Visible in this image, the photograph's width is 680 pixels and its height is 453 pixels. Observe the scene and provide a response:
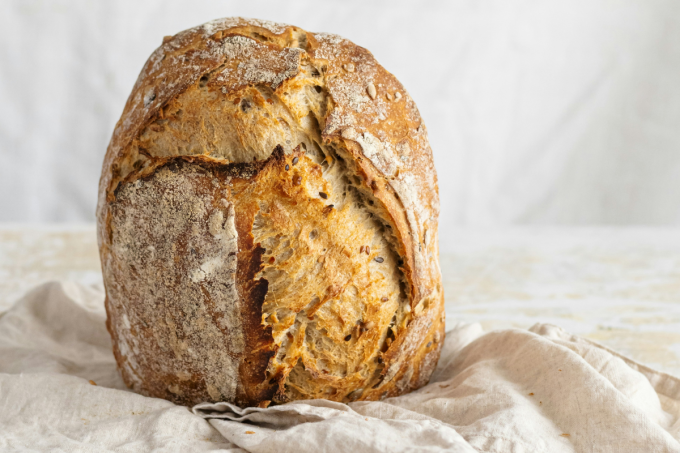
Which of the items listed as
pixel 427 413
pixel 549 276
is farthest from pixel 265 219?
pixel 549 276

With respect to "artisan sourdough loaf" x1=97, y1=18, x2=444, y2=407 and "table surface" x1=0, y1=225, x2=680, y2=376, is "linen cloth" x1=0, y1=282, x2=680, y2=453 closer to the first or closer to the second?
"artisan sourdough loaf" x1=97, y1=18, x2=444, y2=407

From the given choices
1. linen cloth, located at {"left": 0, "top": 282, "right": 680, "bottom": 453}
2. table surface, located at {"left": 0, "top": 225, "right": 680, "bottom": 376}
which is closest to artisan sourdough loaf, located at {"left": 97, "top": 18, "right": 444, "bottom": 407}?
linen cloth, located at {"left": 0, "top": 282, "right": 680, "bottom": 453}

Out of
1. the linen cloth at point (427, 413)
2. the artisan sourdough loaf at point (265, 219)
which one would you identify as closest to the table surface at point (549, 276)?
the linen cloth at point (427, 413)

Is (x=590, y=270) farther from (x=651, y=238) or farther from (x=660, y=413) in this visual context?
(x=660, y=413)

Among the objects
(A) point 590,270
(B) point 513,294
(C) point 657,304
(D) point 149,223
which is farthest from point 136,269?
(A) point 590,270

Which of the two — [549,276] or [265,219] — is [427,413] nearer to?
[265,219]

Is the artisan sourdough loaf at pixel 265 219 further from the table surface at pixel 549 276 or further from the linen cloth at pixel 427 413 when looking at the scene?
the table surface at pixel 549 276
